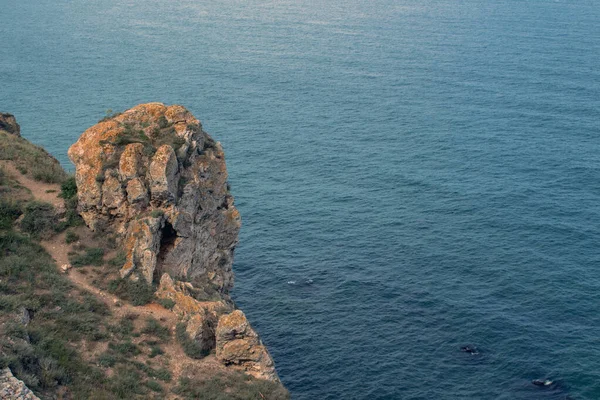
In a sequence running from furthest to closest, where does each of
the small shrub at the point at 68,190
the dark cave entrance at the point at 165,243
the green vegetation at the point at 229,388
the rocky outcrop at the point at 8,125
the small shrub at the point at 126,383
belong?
the rocky outcrop at the point at 8,125 < the small shrub at the point at 68,190 < the dark cave entrance at the point at 165,243 < the green vegetation at the point at 229,388 < the small shrub at the point at 126,383

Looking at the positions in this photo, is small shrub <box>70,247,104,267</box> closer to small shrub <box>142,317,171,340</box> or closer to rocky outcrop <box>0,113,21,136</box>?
small shrub <box>142,317,171,340</box>

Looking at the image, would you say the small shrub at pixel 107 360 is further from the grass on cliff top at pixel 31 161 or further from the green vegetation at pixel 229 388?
the grass on cliff top at pixel 31 161

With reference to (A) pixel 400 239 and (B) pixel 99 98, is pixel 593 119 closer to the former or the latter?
(A) pixel 400 239

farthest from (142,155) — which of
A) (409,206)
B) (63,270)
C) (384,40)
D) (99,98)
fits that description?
(384,40)

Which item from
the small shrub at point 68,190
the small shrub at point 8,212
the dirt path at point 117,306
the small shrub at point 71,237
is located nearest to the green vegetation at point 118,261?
the dirt path at point 117,306

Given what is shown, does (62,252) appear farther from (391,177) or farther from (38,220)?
(391,177)

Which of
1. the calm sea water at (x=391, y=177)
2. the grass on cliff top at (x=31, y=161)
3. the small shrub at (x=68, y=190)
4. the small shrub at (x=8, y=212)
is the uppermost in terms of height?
the grass on cliff top at (x=31, y=161)

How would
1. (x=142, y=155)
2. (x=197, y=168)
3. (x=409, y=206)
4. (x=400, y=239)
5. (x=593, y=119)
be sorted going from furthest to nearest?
(x=593, y=119)
(x=409, y=206)
(x=400, y=239)
(x=197, y=168)
(x=142, y=155)
